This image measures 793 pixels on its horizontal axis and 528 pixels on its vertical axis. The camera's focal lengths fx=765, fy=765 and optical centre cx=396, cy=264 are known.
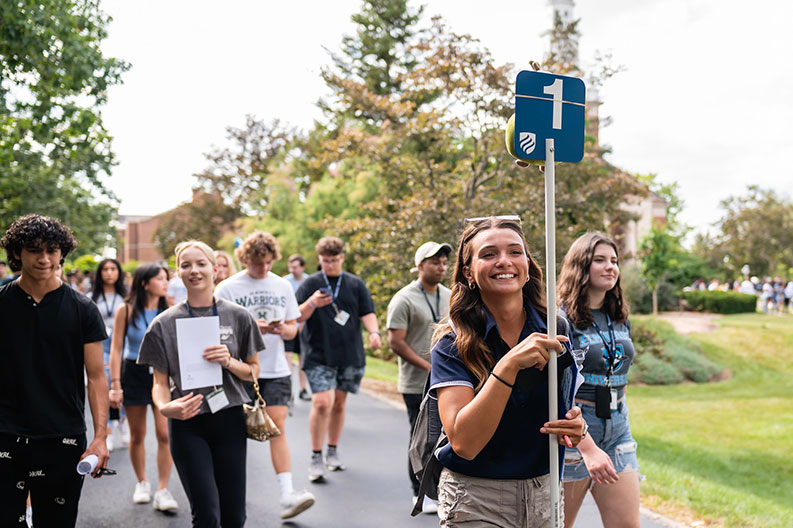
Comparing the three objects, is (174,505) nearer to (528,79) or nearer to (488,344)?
(488,344)

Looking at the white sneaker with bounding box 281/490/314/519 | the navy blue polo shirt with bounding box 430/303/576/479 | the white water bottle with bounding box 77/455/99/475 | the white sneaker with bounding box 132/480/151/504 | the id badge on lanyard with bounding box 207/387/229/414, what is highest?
the navy blue polo shirt with bounding box 430/303/576/479

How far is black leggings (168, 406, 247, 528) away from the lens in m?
4.15

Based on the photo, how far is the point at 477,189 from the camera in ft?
44.8

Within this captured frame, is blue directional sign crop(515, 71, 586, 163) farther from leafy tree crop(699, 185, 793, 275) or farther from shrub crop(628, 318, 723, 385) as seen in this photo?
leafy tree crop(699, 185, 793, 275)

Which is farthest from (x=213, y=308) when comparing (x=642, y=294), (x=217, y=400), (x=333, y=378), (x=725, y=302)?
(x=725, y=302)

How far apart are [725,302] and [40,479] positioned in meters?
38.4

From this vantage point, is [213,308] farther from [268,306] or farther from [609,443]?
[609,443]

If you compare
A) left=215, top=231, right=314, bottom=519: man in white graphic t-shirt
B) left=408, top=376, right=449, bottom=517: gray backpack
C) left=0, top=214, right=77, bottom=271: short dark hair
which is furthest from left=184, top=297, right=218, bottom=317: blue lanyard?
left=408, top=376, right=449, bottom=517: gray backpack

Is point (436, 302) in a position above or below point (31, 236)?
below

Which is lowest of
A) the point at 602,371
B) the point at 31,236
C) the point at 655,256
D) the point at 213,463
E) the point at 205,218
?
the point at 213,463

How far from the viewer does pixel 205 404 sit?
437 cm

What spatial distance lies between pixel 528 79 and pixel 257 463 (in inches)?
235

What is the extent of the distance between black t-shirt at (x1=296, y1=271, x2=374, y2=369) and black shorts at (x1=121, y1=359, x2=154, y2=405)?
58.2 inches

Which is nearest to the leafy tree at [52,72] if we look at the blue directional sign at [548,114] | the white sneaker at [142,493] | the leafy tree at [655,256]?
the white sneaker at [142,493]
